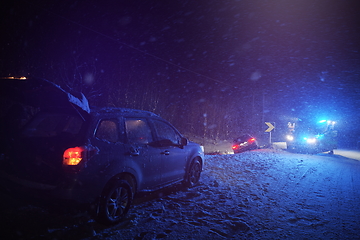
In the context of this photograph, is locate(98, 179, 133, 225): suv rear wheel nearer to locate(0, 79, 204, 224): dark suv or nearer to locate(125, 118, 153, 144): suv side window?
locate(0, 79, 204, 224): dark suv

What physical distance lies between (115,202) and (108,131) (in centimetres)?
115

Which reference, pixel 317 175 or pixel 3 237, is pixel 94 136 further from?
pixel 317 175

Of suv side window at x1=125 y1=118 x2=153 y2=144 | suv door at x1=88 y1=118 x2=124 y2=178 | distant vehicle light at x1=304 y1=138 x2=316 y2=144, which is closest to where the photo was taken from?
suv door at x1=88 y1=118 x2=124 y2=178

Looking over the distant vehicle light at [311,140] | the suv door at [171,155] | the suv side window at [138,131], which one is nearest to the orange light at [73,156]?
the suv side window at [138,131]

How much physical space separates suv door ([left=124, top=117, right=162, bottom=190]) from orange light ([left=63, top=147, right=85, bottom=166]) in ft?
2.70

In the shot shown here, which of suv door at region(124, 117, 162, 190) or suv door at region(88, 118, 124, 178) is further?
suv door at region(124, 117, 162, 190)

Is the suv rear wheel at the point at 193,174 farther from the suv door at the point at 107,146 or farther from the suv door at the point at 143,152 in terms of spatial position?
the suv door at the point at 107,146

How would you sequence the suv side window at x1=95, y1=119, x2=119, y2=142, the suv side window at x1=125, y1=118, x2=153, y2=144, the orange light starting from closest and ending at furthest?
the orange light < the suv side window at x1=95, y1=119, x2=119, y2=142 < the suv side window at x1=125, y1=118, x2=153, y2=144

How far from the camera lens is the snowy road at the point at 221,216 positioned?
3309 millimetres

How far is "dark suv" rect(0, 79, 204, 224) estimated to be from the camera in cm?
310

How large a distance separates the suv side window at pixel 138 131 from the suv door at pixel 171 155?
0.27m

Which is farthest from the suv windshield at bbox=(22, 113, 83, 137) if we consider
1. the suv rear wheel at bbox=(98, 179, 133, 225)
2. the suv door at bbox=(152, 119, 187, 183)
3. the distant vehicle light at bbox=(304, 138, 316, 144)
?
the distant vehicle light at bbox=(304, 138, 316, 144)

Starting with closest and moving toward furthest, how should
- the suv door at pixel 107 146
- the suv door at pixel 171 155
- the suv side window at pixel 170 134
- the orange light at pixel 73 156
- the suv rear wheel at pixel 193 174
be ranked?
1. the orange light at pixel 73 156
2. the suv door at pixel 107 146
3. the suv door at pixel 171 155
4. the suv side window at pixel 170 134
5. the suv rear wheel at pixel 193 174

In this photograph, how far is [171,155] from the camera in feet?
16.1
